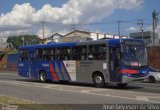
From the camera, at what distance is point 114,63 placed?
840 inches

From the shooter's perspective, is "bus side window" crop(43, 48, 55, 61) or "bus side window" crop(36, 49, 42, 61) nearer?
"bus side window" crop(43, 48, 55, 61)

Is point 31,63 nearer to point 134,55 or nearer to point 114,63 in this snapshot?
point 114,63

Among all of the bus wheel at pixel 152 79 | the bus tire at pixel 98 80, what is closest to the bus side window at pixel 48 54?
the bus tire at pixel 98 80

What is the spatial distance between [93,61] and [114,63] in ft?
5.62

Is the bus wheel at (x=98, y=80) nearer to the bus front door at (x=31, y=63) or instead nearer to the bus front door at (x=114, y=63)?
the bus front door at (x=114, y=63)

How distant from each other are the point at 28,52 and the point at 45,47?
2.50m

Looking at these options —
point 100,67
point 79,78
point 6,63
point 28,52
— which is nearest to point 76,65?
point 79,78

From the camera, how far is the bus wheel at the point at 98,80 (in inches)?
870

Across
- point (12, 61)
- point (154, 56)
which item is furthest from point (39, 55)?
point (12, 61)

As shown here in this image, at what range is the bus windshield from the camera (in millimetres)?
21000

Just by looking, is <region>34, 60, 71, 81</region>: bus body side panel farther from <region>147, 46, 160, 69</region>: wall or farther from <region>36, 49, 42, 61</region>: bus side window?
<region>147, 46, 160, 69</region>: wall

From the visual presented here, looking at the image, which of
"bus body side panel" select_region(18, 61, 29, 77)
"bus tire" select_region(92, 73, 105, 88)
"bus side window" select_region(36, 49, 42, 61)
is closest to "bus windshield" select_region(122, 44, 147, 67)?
"bus tire" select_region(92, 73, 105, 88)

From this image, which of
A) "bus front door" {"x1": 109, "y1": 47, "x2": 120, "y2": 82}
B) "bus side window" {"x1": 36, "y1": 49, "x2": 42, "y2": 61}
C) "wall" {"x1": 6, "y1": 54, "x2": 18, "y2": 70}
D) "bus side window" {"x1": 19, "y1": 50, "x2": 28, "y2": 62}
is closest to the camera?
"bus front door" {"x1": 109, "y1": 47, "x2": 120, "y2": 82}

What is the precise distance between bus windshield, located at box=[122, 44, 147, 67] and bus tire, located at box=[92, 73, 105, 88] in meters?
1.96
